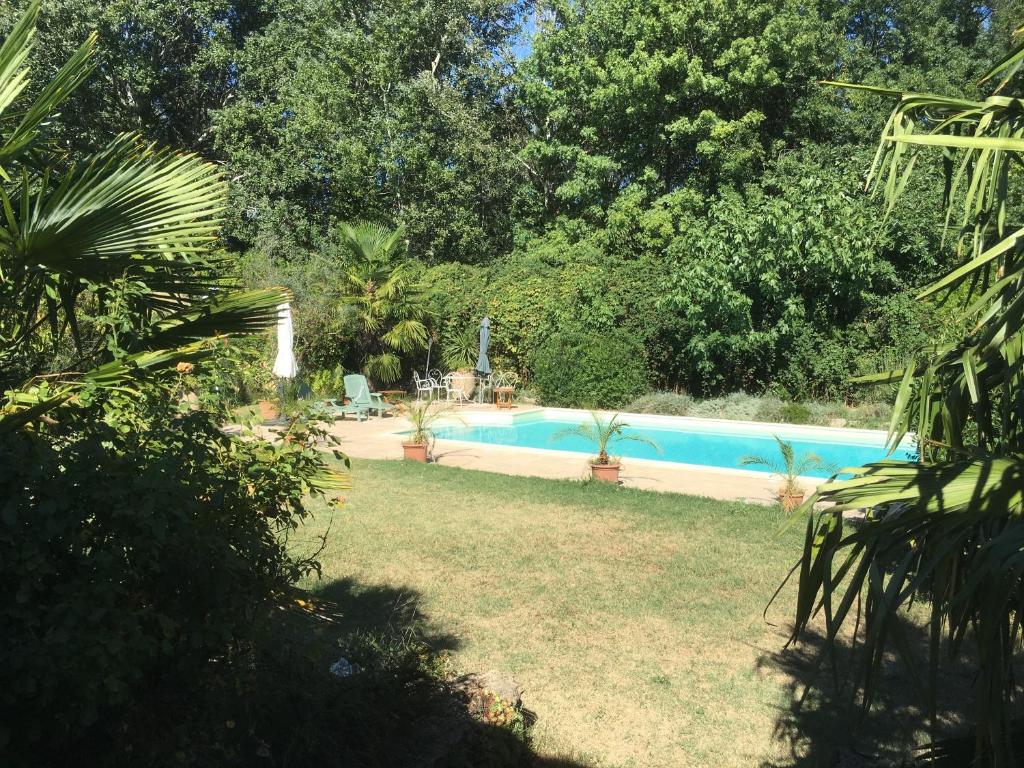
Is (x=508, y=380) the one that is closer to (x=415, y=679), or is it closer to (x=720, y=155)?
(x=720, y=155)

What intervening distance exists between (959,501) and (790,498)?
7.16m

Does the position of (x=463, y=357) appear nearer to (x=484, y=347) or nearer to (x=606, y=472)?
(x=484, y=347)

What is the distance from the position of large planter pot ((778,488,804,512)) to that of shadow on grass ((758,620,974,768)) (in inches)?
135

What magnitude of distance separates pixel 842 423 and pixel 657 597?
10.5 m

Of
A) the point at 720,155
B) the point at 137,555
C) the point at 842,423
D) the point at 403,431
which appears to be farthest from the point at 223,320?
the point at 720,155

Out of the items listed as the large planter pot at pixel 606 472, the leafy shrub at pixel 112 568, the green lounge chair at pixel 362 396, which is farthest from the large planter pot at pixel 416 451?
the leafy shrub at pixel 112 568

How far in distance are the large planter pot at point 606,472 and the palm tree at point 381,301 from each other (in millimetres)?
9979

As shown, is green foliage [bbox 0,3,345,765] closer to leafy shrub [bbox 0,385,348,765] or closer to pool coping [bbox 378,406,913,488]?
leafy shrub [bbox 0,385,348,765]

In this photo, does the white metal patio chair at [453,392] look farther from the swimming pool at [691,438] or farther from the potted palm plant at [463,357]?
the swimming pool at [691,438]

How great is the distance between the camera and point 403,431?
14992 millimetres

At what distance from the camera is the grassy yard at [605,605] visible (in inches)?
176

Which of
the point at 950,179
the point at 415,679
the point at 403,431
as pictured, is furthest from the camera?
the point at 403,431

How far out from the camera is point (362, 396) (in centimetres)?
1700

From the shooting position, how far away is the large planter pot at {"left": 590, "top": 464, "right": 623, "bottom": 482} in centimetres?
1042
